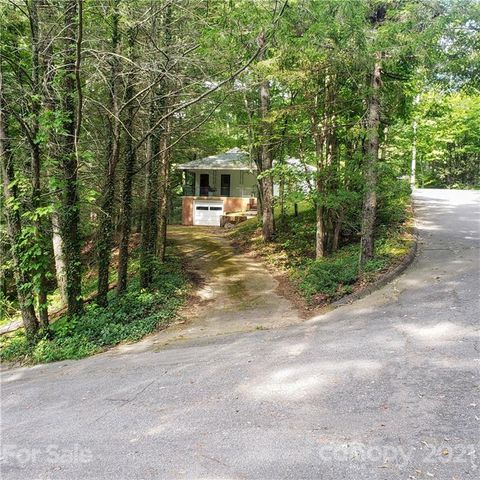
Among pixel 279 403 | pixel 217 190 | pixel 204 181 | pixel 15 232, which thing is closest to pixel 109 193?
pixel 15 232

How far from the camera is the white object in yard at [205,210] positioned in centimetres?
2388

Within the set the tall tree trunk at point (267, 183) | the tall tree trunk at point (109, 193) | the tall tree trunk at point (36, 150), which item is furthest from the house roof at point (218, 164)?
the tall tree trunk at point (36, 150)

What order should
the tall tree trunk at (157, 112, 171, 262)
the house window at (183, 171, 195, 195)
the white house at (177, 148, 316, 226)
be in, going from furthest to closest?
1. the house window at (183, 171, 195, 195)
2. the white house at (177, 148, 316, 226)
3. the tall tree trunk at (157, 112, 171, 262)

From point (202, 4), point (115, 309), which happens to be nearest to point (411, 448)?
point (115, 309)

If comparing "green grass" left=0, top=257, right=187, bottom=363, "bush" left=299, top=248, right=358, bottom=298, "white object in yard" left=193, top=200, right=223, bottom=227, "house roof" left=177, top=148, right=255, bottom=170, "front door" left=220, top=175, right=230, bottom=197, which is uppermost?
"house roof" left=177, top=148, right=255, bottom=170

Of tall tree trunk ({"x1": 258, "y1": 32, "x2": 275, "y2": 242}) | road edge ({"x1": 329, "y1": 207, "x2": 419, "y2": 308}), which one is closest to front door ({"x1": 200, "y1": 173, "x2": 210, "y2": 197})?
tall tree trunk ({"x1": 258, "y1": 32, "x2": 275, "y2": 242})

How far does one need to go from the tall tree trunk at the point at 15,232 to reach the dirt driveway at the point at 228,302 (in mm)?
2186

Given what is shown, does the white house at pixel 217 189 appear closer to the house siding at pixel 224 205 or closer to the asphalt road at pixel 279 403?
the house siding at pixel 224 205

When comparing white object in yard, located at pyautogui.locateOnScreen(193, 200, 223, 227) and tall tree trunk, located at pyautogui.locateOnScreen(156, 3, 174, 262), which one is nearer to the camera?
tall tree trunk, located at pyautogui.locateOnScreen(156, 3, 174, 262)

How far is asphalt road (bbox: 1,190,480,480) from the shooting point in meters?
3.17

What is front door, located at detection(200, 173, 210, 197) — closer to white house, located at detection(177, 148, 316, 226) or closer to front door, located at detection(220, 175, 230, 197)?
white house, located at detection(177, 148, 316, 226)

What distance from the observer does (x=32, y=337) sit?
26.7ft

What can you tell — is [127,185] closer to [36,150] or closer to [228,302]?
[36,150]

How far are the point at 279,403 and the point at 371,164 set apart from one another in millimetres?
5643
